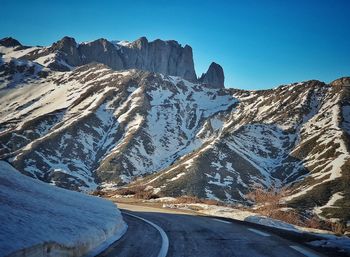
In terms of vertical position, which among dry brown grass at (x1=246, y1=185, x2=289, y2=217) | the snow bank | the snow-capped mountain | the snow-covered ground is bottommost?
dry brown grass at (x1=246, y1=185, x2=289, y2=217)

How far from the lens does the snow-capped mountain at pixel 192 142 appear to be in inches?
3957

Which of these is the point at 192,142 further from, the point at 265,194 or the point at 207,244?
the point at 207,244

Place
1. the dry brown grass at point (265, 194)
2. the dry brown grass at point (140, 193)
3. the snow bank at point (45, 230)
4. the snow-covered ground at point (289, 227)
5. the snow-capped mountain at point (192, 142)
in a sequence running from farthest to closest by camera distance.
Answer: the snow-capped mountain at point (192, 142)
the dry brown grass at point (265, 194)
the dry brown grass at point (140, 193)
the snow-covered ground at point (289, 227)
the snow bank at point (45, 230)

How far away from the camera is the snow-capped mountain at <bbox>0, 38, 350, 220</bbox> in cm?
10050

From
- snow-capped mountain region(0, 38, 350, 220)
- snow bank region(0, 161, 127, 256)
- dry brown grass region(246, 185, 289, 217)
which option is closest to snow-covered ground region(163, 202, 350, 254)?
snow bank region(0, 161, 127, 256)

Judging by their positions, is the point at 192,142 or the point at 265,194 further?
the point at 192,142

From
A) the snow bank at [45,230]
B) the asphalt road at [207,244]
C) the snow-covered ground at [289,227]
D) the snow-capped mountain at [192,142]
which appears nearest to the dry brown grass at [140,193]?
the snow-covered ground at [289,227]

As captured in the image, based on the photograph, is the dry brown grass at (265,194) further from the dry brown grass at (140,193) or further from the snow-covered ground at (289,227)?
the snow-covered ground at (289,227)

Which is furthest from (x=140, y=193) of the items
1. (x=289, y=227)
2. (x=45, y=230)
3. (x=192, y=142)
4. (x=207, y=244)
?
(x=192, y=142)

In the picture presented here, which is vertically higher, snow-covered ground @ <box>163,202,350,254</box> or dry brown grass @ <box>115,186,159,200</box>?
snow-covered ground @ <box>163,202,350,254</box>

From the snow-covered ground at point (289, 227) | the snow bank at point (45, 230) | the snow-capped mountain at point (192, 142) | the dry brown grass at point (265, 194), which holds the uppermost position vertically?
the snow-capped mountain at point (192, 142)

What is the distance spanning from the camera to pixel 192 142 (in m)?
157

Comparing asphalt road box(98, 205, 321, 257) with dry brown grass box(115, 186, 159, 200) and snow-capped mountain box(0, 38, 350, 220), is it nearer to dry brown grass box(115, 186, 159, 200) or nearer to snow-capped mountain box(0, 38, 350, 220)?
dry brown grass box(115, 186, 159, 200)

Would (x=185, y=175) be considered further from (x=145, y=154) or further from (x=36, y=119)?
(x=36, y=119)
